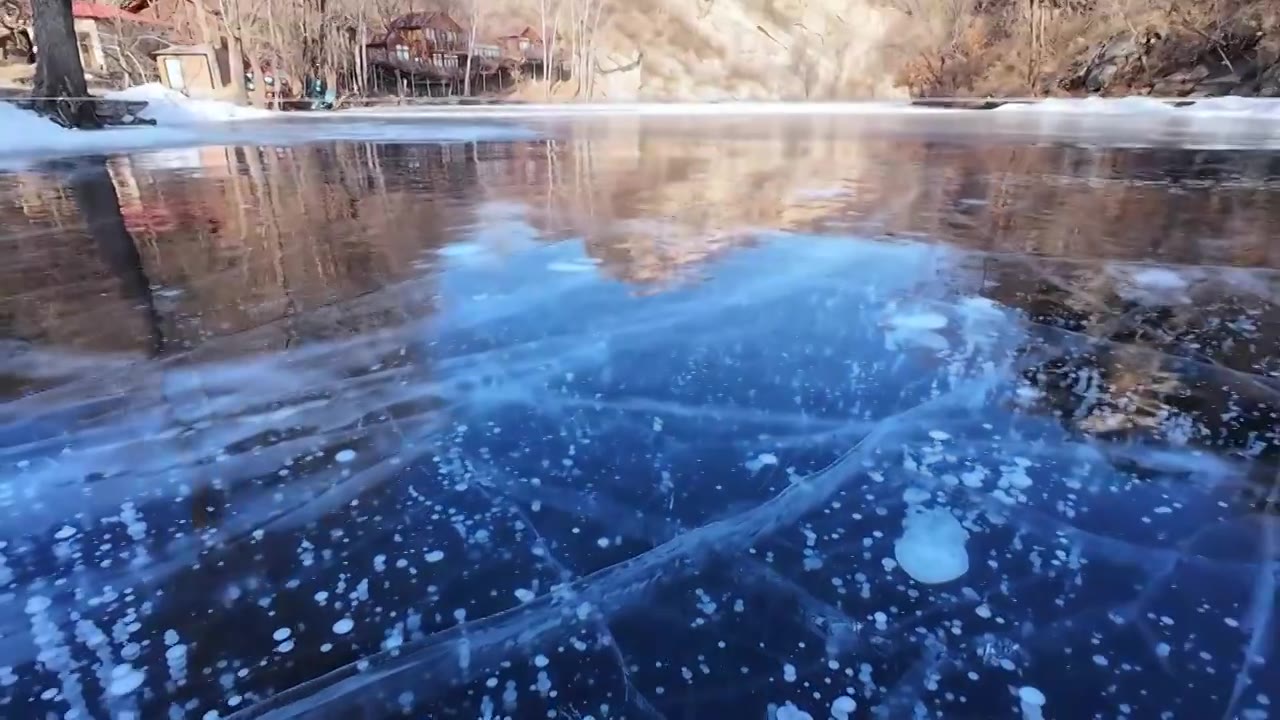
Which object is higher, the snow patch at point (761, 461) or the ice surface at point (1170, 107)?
the ice surface at point (1170, 107)

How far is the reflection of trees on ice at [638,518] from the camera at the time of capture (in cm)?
144

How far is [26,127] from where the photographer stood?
1191cm

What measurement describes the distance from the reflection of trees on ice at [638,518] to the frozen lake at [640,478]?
0.03 feet

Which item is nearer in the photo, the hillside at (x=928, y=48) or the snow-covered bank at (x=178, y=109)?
the snow-covered bank at (x=178, y=109)

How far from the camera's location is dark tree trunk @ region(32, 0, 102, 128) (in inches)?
500

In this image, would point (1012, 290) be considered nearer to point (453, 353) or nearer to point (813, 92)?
point (453, 353)

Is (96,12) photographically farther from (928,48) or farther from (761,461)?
(761,461)

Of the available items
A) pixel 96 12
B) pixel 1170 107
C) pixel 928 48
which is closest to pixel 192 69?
pixel 96 12

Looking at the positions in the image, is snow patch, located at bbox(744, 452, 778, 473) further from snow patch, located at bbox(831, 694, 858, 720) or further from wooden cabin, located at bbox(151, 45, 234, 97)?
wooden cabin, located at bbox(151, 45, 234, 97)

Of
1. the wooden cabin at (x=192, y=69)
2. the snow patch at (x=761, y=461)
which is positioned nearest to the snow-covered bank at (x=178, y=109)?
the wooden cabin at (x=192, y=69)

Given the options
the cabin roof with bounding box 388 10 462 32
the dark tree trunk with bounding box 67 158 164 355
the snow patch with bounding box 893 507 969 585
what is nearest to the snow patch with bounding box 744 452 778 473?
the snow patch with bounding box 893 507 969 585

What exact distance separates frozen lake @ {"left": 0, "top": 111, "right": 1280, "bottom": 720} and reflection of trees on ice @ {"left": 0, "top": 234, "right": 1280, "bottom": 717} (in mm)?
10

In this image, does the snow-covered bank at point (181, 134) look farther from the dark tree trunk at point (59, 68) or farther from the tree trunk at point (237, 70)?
the tree trunk at point (237, 70)

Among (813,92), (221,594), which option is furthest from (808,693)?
(813,92)
